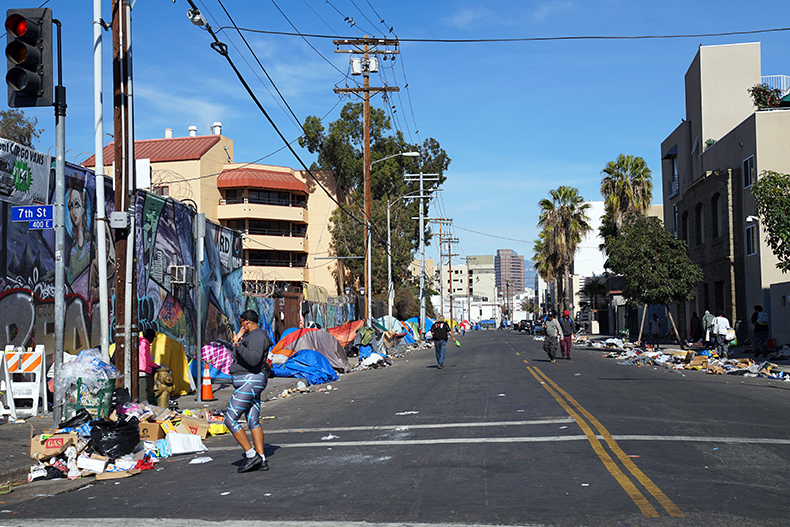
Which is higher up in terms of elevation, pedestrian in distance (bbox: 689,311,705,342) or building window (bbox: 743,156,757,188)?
building window (bbox: 743,156,757,188)

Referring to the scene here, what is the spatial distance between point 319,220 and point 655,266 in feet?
107

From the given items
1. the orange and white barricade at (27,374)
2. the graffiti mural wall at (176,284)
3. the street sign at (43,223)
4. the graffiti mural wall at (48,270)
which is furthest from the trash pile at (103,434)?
the graffiti mural wall at (176,284)

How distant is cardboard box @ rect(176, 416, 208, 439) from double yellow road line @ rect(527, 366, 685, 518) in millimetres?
5737

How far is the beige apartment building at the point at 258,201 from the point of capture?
175 feet

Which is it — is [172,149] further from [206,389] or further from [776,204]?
[776,204]

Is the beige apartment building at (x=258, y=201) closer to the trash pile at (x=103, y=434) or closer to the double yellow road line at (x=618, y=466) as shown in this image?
the trash pile at (x=103, y=434)

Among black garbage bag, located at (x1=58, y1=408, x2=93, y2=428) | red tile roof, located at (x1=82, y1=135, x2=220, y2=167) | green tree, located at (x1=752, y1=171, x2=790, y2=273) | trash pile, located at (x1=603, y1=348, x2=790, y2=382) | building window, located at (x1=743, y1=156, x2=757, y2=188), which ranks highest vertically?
red tile roof, located at (x1=82, y1=135, x2=220, y2=167)

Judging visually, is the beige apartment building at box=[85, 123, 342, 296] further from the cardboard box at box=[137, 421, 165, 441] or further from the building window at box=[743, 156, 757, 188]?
the cardboard box at box=[137, 421, 165, 441]

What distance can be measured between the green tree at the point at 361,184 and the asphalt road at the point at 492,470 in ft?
142

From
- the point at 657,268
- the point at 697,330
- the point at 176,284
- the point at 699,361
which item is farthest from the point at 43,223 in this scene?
the point at 697,330

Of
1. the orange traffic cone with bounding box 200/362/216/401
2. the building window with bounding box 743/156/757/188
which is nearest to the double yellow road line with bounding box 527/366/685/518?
the orange traffic cone with bounding box 200/362/216/401

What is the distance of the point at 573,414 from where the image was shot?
37.7 ft

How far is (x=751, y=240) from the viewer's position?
29.8 m

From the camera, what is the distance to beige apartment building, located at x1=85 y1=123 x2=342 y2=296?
2099 inches
